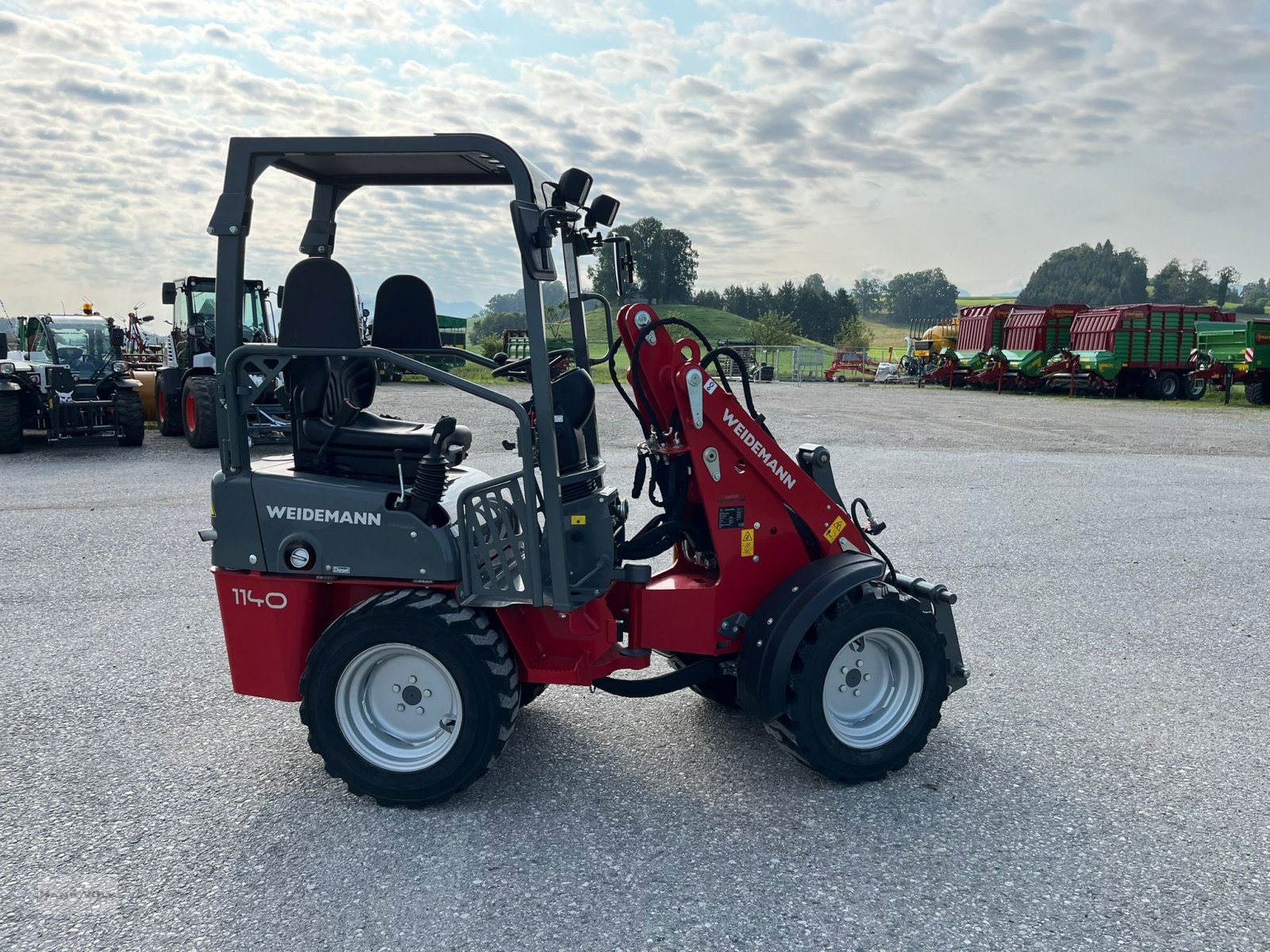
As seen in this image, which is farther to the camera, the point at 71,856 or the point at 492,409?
the point at 492,409

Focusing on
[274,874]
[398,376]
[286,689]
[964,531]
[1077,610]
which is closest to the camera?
[274,874]

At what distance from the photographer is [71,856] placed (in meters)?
3.30

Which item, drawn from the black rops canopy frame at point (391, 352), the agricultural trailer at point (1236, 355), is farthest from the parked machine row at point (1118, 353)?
the black rops canopy frame at point (391, 352)

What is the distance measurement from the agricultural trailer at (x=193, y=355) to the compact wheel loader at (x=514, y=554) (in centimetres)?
1103

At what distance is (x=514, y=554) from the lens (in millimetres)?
3674

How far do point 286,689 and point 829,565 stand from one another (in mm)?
2237

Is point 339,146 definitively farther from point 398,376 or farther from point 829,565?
point 829,565

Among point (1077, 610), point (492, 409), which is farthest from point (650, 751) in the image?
point (492, 409)

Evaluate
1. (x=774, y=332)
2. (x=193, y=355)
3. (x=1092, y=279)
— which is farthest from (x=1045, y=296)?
(x=193, y=355)

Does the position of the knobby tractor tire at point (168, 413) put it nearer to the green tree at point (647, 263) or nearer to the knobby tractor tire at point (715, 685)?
the green tree at point (647, 263)

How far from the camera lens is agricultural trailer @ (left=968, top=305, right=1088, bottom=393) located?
29578 mm

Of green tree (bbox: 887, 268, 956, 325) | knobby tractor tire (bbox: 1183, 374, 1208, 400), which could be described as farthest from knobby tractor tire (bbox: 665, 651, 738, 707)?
green tree (bbox: 887, 268, 956, 325)

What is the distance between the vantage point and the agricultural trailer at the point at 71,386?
1362 cm

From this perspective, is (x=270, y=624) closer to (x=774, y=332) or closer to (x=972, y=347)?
(x=972, y=347)
